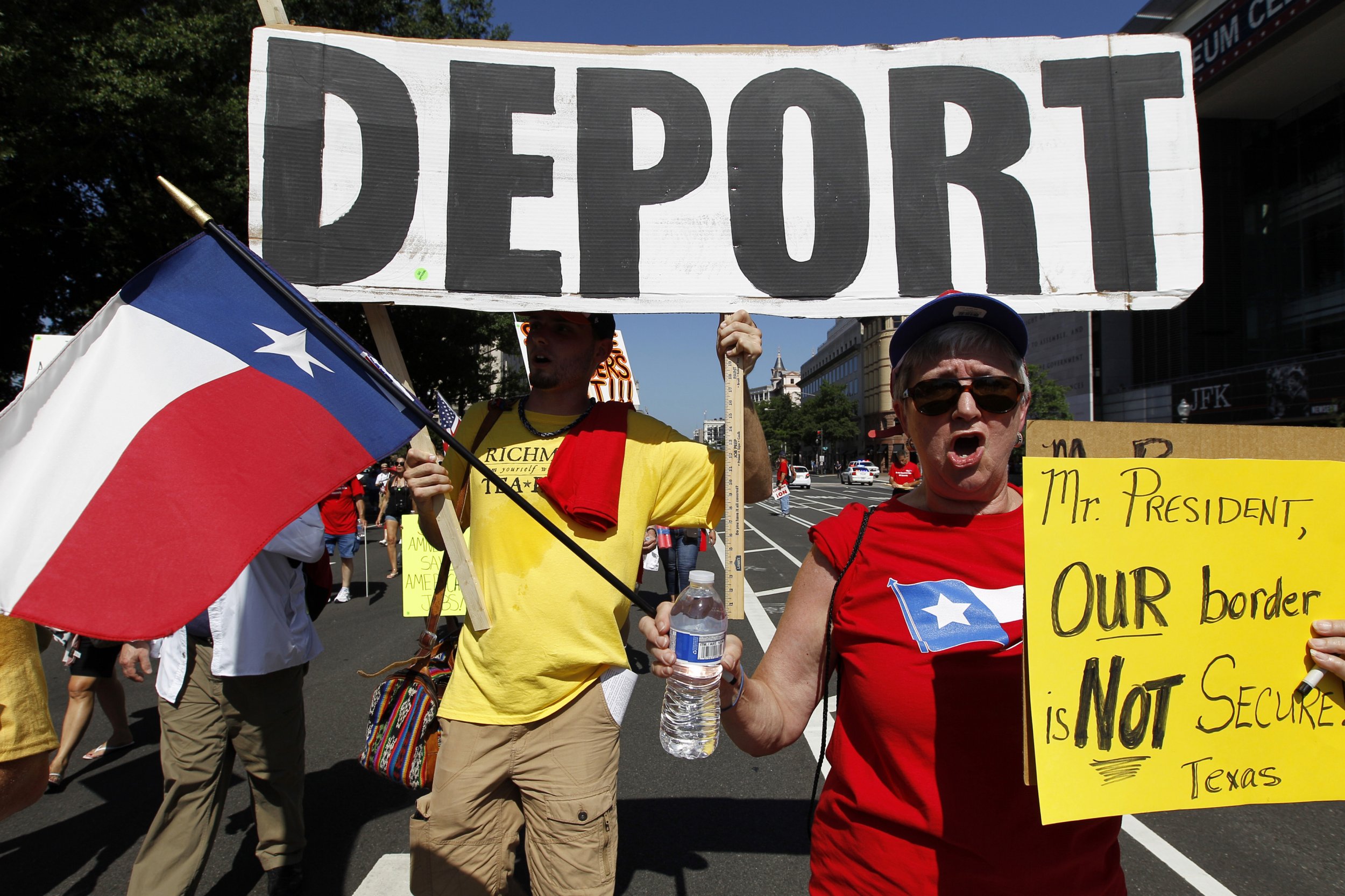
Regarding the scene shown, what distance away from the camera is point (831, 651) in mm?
1744

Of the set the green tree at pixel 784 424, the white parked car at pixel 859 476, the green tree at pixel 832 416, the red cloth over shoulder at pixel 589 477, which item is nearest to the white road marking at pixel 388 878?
the red cloth over shoulder at pixel 589 477

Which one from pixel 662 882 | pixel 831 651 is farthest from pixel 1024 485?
pixel 662 882

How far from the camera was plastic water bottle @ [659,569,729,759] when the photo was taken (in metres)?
1.47

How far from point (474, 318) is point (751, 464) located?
17218 mm

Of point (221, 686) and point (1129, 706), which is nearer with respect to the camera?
point (1129, 706)

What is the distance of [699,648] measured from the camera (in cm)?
146

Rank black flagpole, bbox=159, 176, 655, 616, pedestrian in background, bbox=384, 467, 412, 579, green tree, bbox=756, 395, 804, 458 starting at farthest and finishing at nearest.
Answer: green tree, bbox=756, 395, 804, 458, pedestrian in background, bbox=384, 467, 412, 579, black flagpole, bbox=159, 176, 655, 616

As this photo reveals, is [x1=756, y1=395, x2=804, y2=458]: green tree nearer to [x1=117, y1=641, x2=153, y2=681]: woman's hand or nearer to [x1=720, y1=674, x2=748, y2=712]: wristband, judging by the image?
[x1=117, y1=641, x2=153, y2=681]: woman's hand

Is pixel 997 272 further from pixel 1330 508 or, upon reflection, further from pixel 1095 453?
pixel 1330 508

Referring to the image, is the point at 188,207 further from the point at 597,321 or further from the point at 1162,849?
the point at 1162,849

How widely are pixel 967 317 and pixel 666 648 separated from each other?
39.7 inches

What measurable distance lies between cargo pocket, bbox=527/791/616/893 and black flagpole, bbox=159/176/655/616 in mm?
720

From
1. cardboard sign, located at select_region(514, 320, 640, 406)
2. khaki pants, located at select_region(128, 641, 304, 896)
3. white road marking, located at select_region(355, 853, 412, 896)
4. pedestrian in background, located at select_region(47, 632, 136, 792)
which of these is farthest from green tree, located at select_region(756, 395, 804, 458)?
khaki pants, located at select_region(128, 641, 304, 896)

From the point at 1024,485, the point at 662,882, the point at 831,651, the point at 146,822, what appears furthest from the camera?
the point at 146,822
